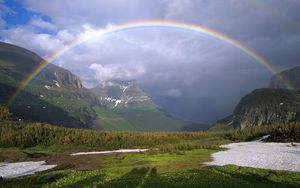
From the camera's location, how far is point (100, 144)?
190 metres

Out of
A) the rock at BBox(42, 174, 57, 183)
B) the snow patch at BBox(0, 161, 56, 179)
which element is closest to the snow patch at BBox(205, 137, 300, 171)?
the rock at BBox(42, 174, 57, 183)

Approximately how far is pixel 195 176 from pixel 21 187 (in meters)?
23.5

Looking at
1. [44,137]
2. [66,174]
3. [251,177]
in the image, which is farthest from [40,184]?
[44,137]

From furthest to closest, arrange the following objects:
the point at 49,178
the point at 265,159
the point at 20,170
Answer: the point at 20,170
the point at 265,159
the point at 49,178

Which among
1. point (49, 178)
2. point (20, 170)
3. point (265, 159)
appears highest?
point (265, 159)

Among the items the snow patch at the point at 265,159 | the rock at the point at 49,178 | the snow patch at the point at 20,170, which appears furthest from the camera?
the snow patch at the point at 20,170

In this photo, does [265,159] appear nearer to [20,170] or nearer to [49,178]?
[49,178]

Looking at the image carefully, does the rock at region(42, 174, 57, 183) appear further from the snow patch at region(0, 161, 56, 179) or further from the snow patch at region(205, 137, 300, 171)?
the snow patch at region(205, 137, 300, 171)

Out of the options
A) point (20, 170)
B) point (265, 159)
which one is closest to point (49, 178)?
point (20, 170)

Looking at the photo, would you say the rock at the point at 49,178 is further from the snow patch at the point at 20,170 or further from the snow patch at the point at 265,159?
the snow patch at the point at 265,159

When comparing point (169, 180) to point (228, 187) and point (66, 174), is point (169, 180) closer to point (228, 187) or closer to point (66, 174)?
point (228, 187)

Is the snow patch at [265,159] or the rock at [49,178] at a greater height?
the snow patch at [265,159]

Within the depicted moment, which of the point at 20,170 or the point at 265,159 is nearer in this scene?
the point at 265,159

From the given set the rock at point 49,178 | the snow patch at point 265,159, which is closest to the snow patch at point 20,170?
the rock at point 49,178
